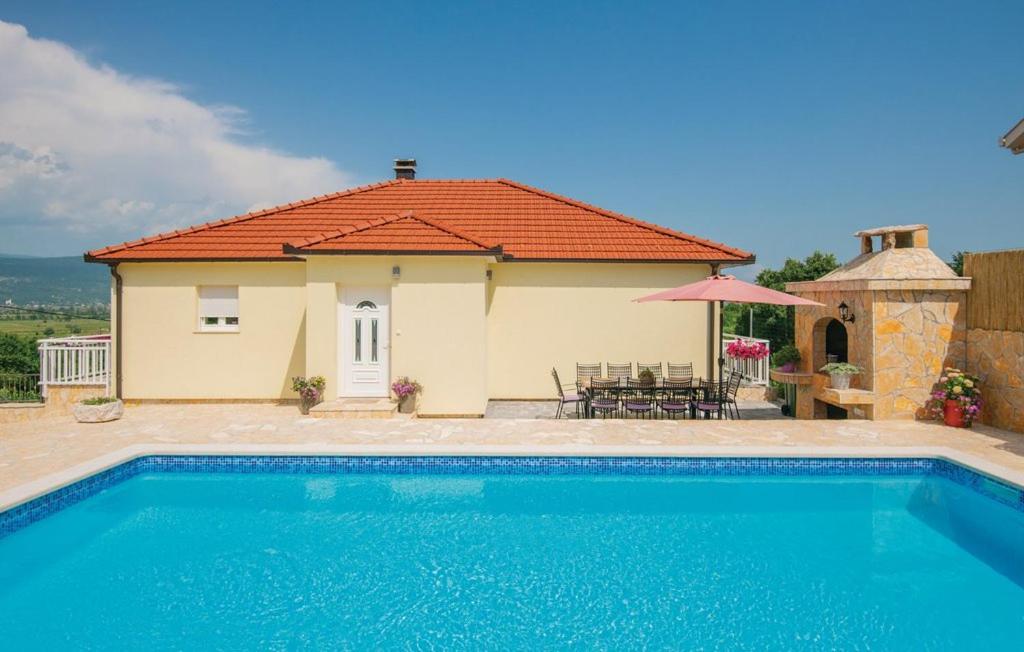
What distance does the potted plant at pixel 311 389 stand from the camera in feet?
39.3

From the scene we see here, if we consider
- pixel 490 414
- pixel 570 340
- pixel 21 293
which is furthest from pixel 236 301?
pixel 21 293

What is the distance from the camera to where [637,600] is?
5.38 metres

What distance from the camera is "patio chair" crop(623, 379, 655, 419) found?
11.3 metres

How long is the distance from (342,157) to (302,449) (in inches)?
828

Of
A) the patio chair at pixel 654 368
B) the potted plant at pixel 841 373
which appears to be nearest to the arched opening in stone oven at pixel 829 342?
the potted plant at pixel 841 373

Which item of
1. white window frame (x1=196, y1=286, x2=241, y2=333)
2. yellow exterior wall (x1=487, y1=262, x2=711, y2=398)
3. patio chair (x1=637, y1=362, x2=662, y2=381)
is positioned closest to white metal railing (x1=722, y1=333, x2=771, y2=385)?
yellow exterior wall (x1=487, y1=262, x2=711, y2=398)

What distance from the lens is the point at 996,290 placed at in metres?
10.4

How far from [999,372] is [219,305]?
17.6 meters

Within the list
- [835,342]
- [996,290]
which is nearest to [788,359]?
[835,342]

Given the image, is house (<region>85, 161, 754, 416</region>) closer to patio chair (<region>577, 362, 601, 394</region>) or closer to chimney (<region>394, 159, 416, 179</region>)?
patio chair (<region>577, 362, 601, 394</region>)

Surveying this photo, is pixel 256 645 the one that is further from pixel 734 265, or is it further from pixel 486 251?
pixel 734 265

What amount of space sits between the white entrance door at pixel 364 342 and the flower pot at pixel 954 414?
11.7 m

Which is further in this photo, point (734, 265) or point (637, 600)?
point (734, 265)

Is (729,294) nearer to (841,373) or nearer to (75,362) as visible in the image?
(841,373)
